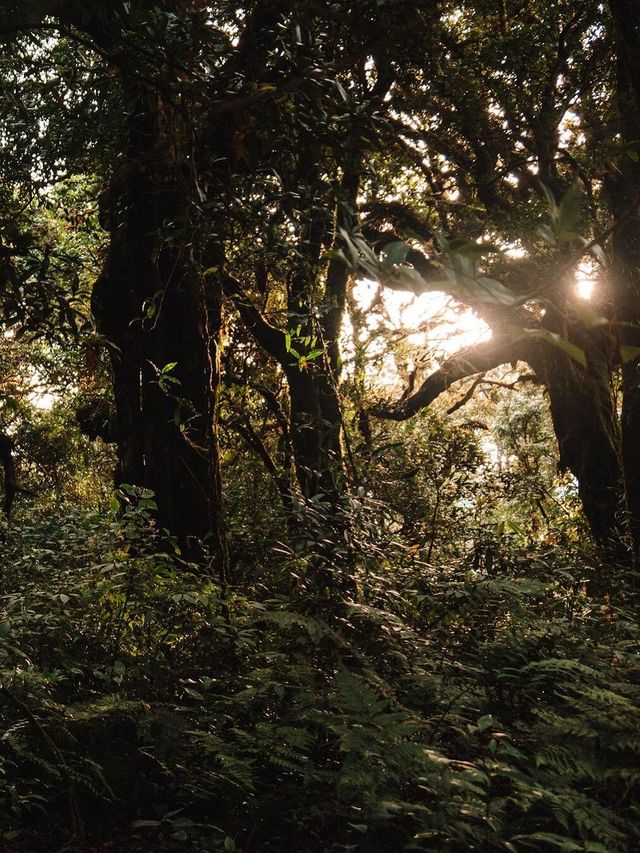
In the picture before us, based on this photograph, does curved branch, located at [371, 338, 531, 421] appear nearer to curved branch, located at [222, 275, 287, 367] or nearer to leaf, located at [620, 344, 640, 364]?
curved branch, located at [222, 275, 287, 367]

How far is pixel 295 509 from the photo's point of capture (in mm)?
3986

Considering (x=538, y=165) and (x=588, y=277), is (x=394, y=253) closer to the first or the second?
(x=538, y=165)

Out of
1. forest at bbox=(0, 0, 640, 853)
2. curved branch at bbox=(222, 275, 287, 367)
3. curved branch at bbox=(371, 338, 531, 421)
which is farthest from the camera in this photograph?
curved branch at bbox=(371, 338, 531, 421)

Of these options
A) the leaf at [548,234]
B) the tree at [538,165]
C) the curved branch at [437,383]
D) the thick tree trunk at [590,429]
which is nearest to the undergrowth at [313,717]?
the leaf at [548,234]

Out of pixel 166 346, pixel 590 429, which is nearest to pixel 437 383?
pixel 590 429

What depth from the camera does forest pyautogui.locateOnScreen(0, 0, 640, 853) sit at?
2.26m

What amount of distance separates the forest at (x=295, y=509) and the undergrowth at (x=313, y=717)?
18 millimetres

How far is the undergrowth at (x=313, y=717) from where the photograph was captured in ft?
7.00

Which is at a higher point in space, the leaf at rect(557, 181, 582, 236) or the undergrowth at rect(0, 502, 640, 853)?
the leaf at rect(557, 181, 582, 236)

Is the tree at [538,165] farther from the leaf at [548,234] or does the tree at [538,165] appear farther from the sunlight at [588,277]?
the leaf at [548,234]

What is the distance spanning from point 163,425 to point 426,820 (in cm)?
370

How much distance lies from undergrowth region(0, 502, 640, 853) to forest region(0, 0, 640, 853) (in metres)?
0.02

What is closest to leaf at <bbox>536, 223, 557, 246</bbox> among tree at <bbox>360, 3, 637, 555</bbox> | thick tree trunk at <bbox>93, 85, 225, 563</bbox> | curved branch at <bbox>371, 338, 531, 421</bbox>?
thick tree trunk at <bbox>93, 85, 225, 563</bbox>

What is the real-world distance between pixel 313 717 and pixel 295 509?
5.36 feet
